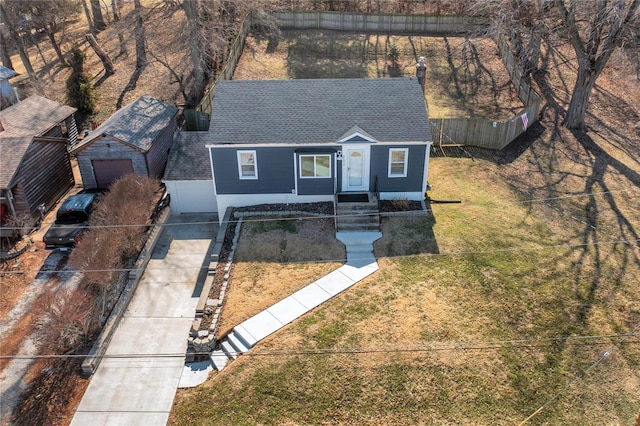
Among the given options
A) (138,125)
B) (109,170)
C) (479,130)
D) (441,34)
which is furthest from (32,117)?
(441,34)

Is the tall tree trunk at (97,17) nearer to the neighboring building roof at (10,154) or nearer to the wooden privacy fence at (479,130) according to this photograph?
the neighboring building roof at (10,154)

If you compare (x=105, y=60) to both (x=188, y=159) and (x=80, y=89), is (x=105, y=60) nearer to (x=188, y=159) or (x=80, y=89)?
(x=80, y=89)

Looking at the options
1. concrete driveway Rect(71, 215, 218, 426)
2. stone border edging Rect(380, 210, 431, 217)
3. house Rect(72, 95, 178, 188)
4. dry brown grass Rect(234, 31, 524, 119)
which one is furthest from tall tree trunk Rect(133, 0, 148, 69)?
stone border edging Rect(380, 210, 431, 217)

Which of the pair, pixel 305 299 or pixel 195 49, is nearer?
pixel 305 299

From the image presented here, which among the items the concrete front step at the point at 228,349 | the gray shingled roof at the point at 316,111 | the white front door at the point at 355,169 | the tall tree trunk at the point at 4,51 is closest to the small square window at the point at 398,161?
the gray shingled roof at the point at 316,111

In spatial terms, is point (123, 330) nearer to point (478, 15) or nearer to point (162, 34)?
point (162, 34)

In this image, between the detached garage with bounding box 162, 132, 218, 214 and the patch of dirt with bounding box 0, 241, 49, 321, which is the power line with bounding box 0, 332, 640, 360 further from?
the detached garage with bounding box 162, 132, 218, 214

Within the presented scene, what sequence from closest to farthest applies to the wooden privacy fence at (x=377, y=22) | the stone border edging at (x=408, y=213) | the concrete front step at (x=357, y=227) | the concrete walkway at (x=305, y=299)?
the concrete walkway at (x=305, y=299) < the concrete front step at (x=357, y=227) < the stone border edging at (x=408, y=213) < the wooden privacy fence at (x=377, y=22)

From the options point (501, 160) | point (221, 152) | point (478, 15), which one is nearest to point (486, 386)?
point (221, 152)
